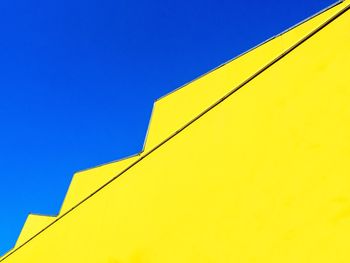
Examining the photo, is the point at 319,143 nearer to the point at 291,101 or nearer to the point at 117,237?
the point at 291,101

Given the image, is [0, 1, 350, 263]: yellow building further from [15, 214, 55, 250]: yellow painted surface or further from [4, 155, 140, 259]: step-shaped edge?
[15, 214, 55, 250]: yellow painted surface

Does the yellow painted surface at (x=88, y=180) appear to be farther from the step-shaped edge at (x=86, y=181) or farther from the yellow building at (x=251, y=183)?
the yellow building at (x=251, y=183)

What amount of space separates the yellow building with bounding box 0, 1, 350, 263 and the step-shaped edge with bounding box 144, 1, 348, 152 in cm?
544

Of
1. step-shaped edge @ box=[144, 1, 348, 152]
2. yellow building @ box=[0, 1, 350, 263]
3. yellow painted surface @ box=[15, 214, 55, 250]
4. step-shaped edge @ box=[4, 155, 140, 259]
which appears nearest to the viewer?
yellow building @ box=[0, 1, 350, 263]

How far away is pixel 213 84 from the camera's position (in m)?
11.7

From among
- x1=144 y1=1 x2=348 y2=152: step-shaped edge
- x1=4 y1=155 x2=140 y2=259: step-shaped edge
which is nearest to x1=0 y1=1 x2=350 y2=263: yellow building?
x1=144 y1=1 x2=348 y2=152: step-shaped edge

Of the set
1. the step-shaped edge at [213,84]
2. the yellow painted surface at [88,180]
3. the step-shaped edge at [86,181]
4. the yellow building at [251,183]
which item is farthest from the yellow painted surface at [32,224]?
the yellow building at [251,183]

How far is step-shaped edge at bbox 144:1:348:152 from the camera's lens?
9570mm

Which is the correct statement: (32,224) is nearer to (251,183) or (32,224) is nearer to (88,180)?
(88,180)

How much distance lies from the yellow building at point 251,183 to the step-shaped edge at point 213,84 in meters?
5.44

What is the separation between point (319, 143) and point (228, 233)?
92 centimetres

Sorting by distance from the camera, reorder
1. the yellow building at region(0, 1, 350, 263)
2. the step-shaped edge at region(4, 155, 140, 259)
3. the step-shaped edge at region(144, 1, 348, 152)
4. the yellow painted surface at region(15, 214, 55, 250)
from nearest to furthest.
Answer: the yellow building at region(0, 1, 350, 263)
the step-shaped edge at region(144, 1, 348, 152)
the step-shaped edge at region(4, 155, 140, 259)
the yellow painted surface at region(15, 214, 55, 250)

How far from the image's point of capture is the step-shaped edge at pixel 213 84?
9570 mm

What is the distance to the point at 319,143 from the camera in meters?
2.33
